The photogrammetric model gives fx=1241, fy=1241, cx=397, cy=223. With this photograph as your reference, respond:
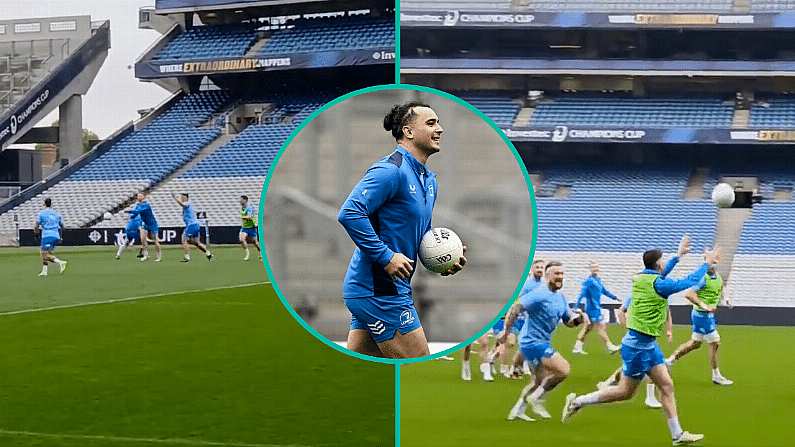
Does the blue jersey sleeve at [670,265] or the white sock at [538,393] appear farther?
the white sock at [538,393]

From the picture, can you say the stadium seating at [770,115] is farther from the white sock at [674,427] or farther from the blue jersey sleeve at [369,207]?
the blue jersey sleeve at [369,207]

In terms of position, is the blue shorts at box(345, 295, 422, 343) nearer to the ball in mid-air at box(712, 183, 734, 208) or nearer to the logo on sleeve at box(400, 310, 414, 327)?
the logo on sleeve at box(400, 310, 414, 327)

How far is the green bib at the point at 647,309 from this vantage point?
7.59 meters

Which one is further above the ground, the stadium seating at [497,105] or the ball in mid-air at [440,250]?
the ball in mid-air at [440,250]

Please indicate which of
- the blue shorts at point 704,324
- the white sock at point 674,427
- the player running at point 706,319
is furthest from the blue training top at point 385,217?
the blue shorts at point 704,324

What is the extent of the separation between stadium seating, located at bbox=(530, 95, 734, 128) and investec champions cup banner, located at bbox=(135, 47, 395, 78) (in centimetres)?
2032

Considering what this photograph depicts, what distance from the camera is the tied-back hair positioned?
121 inches

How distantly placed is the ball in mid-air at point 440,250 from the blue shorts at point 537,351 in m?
5.32

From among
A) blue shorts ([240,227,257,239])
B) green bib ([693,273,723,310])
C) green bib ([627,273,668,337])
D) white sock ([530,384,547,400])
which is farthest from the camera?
blue shorts ([240,227,257,239])

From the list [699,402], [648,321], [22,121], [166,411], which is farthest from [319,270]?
[22,121]

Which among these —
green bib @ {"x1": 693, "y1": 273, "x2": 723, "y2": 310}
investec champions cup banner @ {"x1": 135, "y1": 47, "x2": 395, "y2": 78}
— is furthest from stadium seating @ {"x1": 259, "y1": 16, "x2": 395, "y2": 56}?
green bib @ {"x1": 693, "y1": 273, "x2": 723, "y2": 310}

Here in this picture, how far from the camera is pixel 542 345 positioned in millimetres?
8312

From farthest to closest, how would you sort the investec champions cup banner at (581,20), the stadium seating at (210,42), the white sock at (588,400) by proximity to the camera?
the stadium seating at (210,42), the white sock at (588,400), the investec champions cup banner at (581,20)

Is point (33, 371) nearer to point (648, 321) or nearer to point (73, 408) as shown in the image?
point (73, 408)
